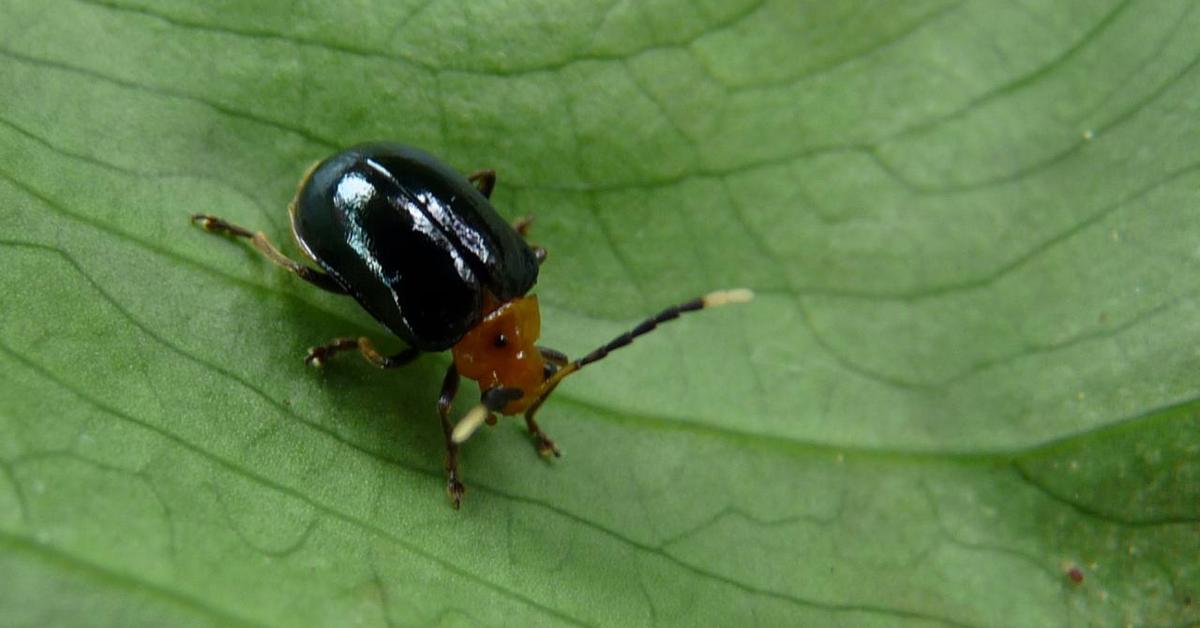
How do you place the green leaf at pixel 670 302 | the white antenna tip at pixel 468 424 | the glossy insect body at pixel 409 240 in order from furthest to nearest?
the glossy insect body at pixel 409 240 → the white antenna tip at pixel 468 424 → the green leaf at pixel 670 302

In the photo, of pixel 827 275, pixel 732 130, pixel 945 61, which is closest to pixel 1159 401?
pixel 827 275

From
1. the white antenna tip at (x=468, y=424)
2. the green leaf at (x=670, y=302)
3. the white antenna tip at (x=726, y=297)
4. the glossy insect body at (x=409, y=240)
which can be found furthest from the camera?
the white antenna tip at (x=726, y=297)

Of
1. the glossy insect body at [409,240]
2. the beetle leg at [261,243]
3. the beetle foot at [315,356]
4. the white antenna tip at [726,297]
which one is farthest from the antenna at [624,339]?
the beetle leg at [261,243]

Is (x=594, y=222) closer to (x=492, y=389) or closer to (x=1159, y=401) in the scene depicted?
(x=492, y=389)

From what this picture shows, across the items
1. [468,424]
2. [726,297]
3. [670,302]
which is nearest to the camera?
[468,424]

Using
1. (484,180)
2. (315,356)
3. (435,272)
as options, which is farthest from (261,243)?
(484,180)

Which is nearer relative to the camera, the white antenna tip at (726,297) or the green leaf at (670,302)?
the green leaf at (670,302)

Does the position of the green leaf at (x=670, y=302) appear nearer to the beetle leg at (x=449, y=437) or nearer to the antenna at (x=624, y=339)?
the beetle leg at (x=449, y=437)

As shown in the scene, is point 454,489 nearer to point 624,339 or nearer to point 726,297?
point 624,339
